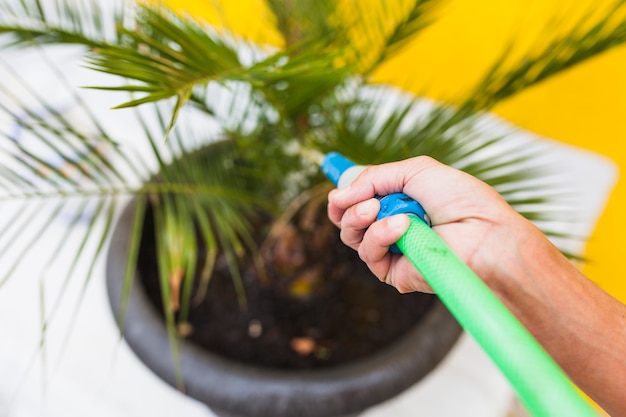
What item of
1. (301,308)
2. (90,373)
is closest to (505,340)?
(301,308)

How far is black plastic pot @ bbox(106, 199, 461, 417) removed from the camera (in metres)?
0.52

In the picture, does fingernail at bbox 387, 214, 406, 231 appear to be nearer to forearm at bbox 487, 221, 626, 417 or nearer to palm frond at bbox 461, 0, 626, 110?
forearm at bbox 487, 221, 626, 417

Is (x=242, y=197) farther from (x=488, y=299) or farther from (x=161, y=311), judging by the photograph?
(x=488, y=299)

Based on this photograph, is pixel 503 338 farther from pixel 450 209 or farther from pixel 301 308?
pixel 301 308

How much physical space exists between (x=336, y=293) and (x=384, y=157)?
297mm

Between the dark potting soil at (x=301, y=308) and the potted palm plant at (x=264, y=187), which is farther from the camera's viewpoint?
the dark potting soil at (x=301, y=308)

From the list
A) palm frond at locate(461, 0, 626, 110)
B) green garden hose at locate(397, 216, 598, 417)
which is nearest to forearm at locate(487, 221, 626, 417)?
green garden hose at locate(397, 216, 598, 417)

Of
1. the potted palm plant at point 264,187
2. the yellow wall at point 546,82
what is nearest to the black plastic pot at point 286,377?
the potted palm plant at point 264,187

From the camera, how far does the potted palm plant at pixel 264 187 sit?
1.49 ft

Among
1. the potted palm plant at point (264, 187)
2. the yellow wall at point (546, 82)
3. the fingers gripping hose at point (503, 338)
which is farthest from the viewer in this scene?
the yellow wall at point (546, 82)

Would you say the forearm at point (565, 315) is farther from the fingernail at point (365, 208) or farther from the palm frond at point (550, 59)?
the palm frond at point (550, 59)

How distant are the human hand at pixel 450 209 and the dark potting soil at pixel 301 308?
1.04ft

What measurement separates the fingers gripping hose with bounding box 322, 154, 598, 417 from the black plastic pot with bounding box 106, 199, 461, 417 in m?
0.29

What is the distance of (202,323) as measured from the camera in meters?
0.68
